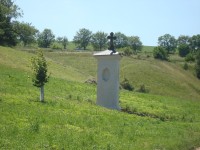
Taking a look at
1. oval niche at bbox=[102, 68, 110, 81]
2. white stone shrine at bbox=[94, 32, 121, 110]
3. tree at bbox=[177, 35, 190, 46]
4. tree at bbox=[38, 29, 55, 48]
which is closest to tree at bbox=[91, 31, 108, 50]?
tree at bbox=[38, 29, 55, 48]

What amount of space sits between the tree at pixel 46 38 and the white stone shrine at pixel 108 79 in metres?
131

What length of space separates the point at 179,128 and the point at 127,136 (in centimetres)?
557

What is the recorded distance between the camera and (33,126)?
13617 millimetres

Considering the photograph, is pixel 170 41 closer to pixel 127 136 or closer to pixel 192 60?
pixel 192 60

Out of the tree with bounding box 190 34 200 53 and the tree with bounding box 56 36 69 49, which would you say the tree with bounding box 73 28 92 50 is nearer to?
the tree with bounding box 56 36 69 49

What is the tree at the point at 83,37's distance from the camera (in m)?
169

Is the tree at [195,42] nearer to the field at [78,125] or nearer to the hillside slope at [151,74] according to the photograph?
the hillside slope at [151,74]

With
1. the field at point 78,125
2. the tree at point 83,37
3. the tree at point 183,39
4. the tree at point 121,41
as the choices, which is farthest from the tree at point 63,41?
the field at point 78,125

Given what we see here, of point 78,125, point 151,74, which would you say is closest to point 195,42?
point 151,74

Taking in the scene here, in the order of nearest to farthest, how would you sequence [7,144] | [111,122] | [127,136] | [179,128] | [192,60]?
[7,144] → [127,136] → [111,122] → [179,128] → [192,60]

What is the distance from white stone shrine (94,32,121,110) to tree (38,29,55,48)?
131 m

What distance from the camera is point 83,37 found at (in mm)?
170000

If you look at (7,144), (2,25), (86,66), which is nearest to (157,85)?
(86,66)

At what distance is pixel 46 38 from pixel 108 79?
138 meters
